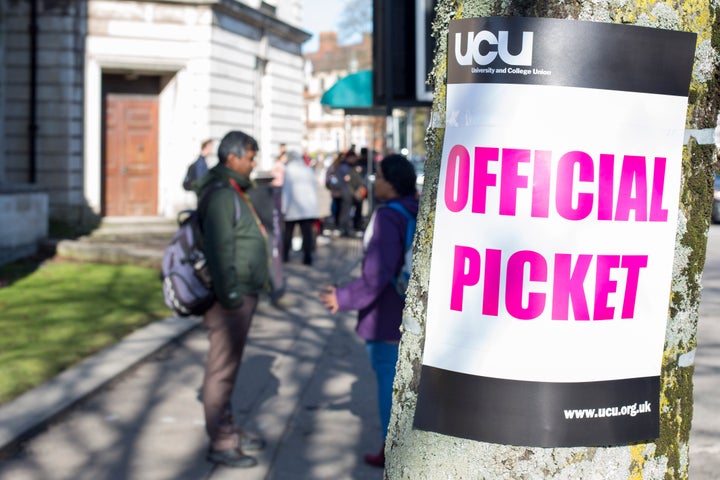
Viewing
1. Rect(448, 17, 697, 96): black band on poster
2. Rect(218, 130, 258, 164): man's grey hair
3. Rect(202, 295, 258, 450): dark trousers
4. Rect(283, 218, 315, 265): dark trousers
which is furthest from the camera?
Rect(283, 218, 315, 265): dark trousers

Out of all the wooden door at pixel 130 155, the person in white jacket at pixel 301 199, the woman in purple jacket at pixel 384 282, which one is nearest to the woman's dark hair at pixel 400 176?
the woman in purple jacket at pixel 384 282

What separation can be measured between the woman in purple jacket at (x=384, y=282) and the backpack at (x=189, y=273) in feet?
2.48

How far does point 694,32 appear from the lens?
7.17 ft

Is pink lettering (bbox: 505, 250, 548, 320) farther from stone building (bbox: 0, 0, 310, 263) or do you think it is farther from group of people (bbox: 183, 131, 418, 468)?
stone building (bbox: 0, 0, 310, 263)

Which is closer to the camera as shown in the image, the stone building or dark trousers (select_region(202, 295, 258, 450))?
dark trousers (select_region(202, 295, 258, 450))

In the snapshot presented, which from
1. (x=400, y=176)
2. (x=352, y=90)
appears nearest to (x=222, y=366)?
(x=400, y=176)

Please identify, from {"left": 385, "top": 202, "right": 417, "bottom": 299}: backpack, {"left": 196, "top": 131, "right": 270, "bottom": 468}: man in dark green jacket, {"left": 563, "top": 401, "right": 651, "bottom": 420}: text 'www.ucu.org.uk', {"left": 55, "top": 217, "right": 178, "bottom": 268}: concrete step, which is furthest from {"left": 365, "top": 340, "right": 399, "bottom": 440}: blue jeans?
{"left": 55, "top": 217, "right": 178, "bottom": 268}: concrete step

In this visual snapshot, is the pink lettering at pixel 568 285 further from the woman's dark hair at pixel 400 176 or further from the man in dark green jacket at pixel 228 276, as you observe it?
the man in dark green jacket at pixel 228 276

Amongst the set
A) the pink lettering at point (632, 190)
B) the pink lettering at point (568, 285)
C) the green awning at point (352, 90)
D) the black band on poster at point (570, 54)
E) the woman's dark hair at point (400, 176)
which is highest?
the green awning at point (352, 90)

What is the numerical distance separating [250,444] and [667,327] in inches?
160

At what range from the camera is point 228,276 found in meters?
5.57

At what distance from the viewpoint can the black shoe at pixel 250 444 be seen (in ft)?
19.6

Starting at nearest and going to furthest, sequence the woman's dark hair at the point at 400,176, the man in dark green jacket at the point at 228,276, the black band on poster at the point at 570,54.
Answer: the black band on poster at the point at 570,54 → the woman's dark hair at the point at 400,176 → the man in dark green jacket at the point at 228,276

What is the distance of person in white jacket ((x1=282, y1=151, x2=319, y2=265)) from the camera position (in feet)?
50.6
